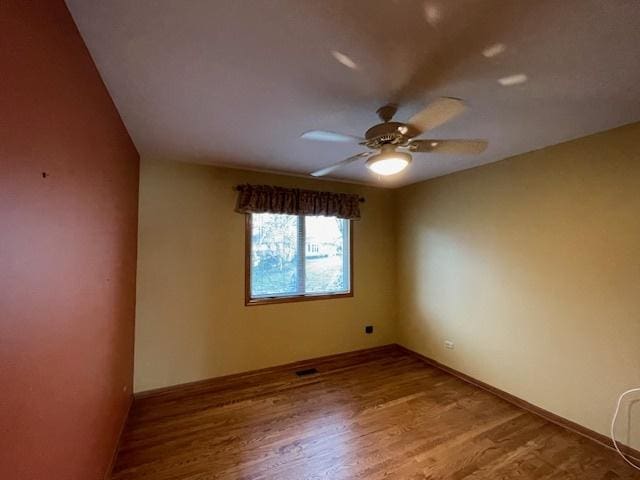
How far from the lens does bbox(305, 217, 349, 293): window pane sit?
3627mm

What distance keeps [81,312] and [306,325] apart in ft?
8.22

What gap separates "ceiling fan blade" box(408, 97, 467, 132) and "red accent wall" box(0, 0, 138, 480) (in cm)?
149

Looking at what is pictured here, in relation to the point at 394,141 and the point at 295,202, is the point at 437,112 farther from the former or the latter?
the point at 295,202

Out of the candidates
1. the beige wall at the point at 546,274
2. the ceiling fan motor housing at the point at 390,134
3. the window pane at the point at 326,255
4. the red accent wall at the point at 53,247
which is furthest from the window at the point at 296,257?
the ceiling fan motor housing at the point at 390,134

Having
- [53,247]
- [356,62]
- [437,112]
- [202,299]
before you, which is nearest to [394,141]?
[437,112]

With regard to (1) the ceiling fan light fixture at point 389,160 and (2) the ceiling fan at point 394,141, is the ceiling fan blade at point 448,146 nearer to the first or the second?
(2) the ceiling fan at point 394,141

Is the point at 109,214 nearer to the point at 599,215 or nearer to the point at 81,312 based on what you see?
the point at 81,312

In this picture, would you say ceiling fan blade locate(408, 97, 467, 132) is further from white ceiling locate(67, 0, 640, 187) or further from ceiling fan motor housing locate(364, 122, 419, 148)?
white ceiling locate(67, 0, 640, 187)

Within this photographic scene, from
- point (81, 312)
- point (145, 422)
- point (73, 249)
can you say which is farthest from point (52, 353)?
point (145, 422)

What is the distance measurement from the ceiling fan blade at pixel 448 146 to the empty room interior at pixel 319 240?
0.02 m

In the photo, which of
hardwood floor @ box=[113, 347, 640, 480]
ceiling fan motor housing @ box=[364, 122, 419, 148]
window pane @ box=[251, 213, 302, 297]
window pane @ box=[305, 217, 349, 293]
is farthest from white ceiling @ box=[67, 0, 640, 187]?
hardwood floor @ box=[113, 347, 640, 480]

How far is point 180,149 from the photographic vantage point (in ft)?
8.48

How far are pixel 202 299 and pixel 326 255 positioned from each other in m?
1.59

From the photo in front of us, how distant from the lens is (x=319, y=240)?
371 centimetres
